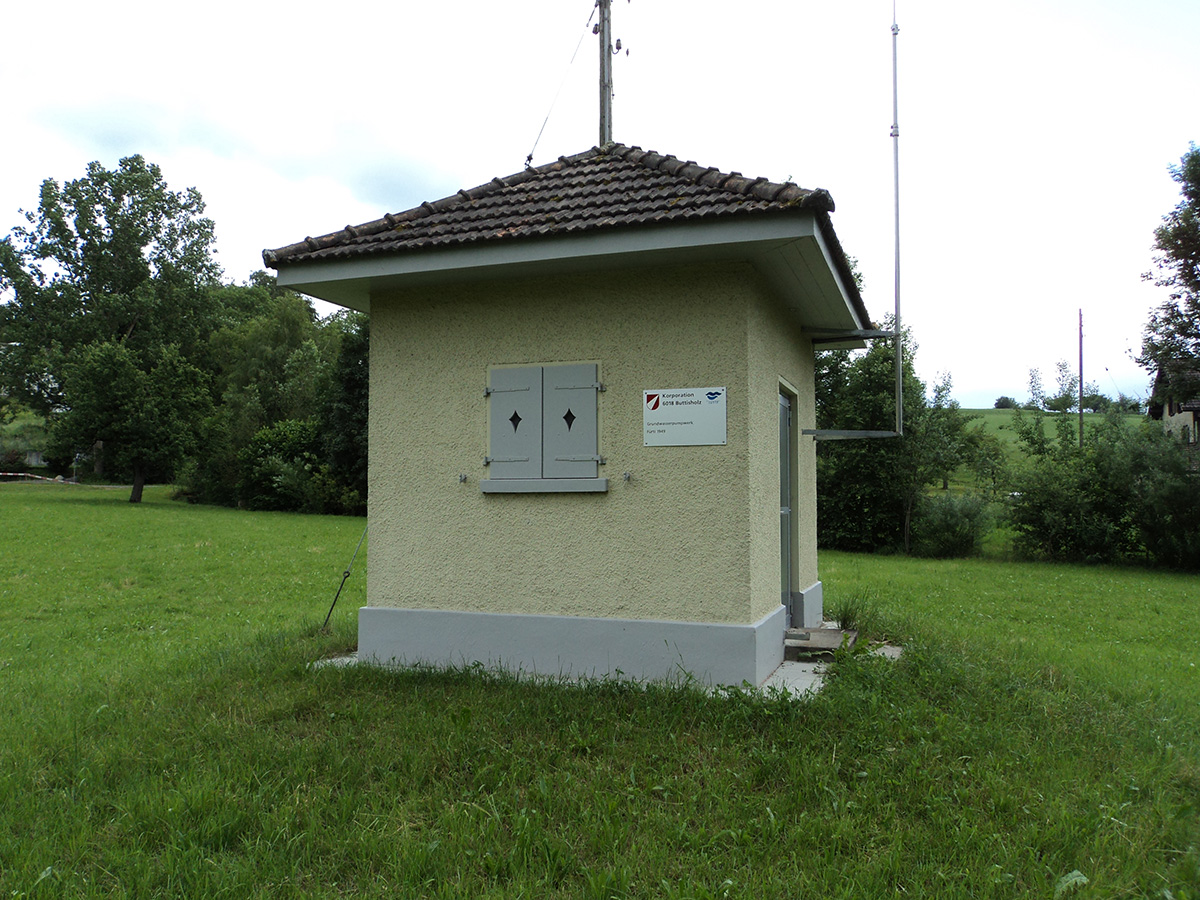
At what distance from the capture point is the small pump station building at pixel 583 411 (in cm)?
618

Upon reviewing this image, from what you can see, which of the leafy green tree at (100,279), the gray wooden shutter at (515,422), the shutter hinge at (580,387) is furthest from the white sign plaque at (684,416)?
the leafy green tree at (100,279)

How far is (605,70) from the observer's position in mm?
Result: 8852

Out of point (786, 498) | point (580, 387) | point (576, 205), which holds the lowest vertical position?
point (786, 498)

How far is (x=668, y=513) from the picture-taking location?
20.9ft

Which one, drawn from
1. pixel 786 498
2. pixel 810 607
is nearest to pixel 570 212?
pixel 786 498

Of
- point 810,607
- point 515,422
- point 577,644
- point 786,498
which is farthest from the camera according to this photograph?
point 810,607

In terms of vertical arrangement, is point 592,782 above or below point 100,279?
below

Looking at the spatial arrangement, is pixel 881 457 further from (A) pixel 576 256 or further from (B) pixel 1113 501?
(A) pixel 576 256

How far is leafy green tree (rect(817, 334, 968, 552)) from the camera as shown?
23.4 meters

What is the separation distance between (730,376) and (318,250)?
3.56m

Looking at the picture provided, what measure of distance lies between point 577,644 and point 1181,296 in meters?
24.8

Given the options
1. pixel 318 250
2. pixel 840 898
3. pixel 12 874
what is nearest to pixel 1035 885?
pixel 840 898

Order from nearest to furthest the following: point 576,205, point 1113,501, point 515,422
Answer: point 576,205 → point 515,422 → point 1113,501

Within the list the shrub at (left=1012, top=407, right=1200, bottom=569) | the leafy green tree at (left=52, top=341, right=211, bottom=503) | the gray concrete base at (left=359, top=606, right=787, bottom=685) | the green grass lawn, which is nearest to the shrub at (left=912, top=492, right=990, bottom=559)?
the shrub at (left=1012, top=407, right=1200, bottom=569)
